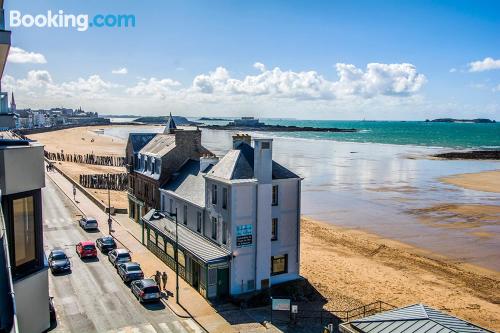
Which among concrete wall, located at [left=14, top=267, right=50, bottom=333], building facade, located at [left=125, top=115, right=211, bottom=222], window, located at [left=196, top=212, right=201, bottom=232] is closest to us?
concrete wall, located at [left=14, top=267, right=50, bottom=333]

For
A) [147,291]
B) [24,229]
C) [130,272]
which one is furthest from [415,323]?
[130,272]

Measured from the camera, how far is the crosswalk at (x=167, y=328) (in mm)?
25688

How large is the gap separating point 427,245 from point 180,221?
25.2 metres

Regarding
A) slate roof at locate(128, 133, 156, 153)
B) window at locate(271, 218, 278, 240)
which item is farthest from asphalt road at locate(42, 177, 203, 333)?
slate roof at locate(128, 133, 156, 153)

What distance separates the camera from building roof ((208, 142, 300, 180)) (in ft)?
103

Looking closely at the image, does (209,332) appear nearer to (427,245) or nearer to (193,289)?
(193,289)

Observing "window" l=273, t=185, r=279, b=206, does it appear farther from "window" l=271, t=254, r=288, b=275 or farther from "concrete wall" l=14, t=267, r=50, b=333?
"concrete wall" l=14, t=267, r=50, b=333

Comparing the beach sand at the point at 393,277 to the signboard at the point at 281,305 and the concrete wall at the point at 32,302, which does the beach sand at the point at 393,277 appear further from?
the concrete wall at the point at 32,302

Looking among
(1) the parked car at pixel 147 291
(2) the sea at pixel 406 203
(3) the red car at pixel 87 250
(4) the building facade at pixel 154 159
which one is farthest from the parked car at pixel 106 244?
(2) the sea at pixel 406 203

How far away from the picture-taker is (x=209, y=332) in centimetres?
2592

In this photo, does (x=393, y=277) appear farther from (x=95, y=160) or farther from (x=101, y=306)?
(x=95, y=160)

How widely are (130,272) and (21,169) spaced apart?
26001 mm

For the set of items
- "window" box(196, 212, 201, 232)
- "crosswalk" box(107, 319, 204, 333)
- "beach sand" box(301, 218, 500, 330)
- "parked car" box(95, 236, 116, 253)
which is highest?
"window" box(196, 212, 201, 232)

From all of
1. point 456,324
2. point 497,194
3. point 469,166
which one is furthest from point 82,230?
point 469,166
